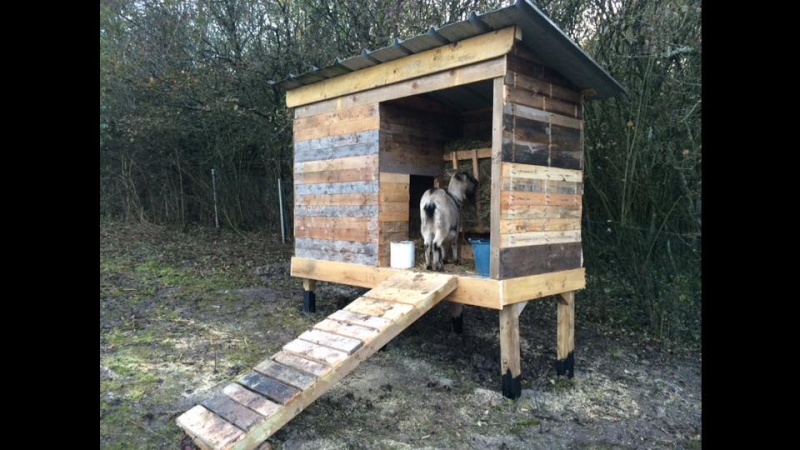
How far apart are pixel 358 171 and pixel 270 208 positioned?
6.55 m

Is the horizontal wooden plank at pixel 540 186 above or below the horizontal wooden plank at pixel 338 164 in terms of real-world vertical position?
below

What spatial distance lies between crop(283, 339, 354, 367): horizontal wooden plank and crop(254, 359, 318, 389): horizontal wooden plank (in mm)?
145

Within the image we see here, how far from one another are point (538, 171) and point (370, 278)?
196cm

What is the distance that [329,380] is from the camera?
3164mm

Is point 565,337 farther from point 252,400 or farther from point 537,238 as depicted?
point 252,400

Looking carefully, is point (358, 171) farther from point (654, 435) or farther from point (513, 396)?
point (654, 435)

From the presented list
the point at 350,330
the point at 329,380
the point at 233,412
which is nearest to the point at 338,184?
the point at 350,330

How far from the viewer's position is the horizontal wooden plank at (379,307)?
3697mm

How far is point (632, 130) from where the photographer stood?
18.8 ft

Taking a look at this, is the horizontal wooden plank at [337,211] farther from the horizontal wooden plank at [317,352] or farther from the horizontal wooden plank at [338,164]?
the horizontal wooden plank at [317,352]

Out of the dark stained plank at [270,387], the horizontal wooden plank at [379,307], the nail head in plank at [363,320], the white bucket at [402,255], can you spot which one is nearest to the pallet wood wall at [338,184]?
the white bucket at [402,255]

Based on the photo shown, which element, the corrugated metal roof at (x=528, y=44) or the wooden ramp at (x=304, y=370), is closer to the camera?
the wooden ramp at (x=304, y=370)

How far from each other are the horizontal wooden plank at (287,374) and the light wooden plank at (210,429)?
0.44 m
